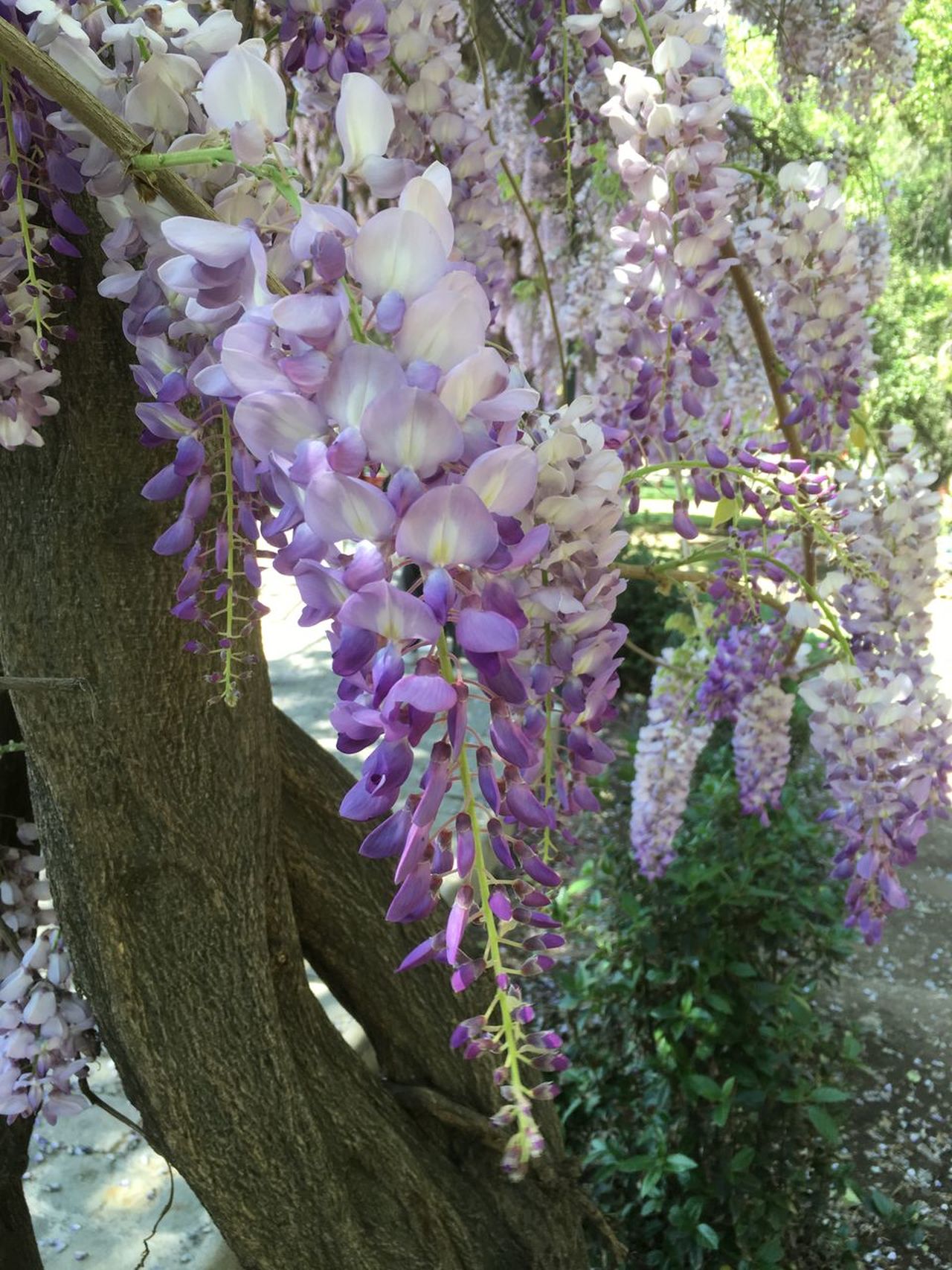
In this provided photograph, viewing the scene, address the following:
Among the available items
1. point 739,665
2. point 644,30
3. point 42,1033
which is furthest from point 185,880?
point 739,665

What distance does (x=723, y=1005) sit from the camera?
2.23 meters

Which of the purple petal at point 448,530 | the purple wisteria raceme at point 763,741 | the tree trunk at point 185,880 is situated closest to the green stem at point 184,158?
the purple petal at point 448,530

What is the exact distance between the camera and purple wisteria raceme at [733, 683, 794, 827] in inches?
86.4

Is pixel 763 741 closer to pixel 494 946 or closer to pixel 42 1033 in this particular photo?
pixel 42 1033

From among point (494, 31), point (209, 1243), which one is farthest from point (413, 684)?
point (494, 31)

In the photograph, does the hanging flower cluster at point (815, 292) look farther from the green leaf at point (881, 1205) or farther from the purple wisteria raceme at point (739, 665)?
the green leaf at point (881, 1205)

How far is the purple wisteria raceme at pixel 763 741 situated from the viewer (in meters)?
2.20

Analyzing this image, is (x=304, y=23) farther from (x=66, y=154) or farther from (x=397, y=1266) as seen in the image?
(x=397, y=1266)

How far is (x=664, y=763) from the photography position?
237cm

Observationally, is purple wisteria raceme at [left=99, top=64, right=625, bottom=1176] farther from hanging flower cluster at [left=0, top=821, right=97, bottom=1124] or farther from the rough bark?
the rough bark

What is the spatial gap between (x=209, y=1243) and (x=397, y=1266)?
1.05m

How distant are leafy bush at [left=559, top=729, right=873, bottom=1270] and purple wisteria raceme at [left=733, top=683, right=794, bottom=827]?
25cm

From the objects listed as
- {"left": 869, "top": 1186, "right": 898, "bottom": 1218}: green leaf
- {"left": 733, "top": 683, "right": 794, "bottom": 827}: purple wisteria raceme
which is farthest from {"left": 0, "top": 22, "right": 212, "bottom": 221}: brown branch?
{"left": 869, "top": 1186, "right": 898, "bottom": 1218}: green leaf

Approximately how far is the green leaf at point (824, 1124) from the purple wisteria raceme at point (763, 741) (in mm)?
569
